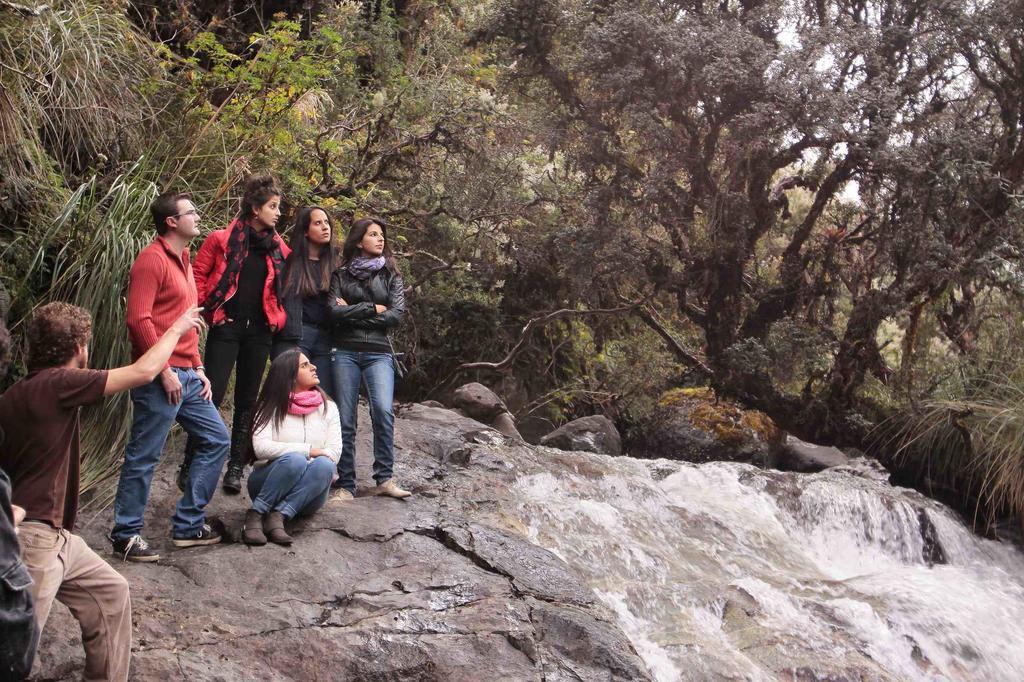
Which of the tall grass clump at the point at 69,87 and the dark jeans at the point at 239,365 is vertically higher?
the tall grass clump at the point at 69,87

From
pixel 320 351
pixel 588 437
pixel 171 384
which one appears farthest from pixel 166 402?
pixel 588 437

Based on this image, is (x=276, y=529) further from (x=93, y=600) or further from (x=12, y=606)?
(x=12, y=606)

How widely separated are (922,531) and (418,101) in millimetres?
6863

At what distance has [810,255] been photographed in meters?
11.3

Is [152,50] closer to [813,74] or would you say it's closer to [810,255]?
[813,74]

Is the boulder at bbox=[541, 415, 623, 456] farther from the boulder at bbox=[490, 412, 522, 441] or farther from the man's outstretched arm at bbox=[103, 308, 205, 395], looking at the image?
the man's outstretched arm at bbox=[103, 308, 205, 395]

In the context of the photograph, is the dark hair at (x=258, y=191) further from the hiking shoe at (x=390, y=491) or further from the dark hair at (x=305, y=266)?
the hiking shoe at (x=390, y=491)

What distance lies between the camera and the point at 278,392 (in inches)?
195

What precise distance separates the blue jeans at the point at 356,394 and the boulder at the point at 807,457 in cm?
723

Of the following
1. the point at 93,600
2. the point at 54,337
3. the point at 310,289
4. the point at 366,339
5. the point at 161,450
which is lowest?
the point at 93,600

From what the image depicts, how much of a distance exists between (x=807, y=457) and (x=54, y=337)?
10.1 metres

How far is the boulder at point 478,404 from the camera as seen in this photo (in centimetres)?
1070

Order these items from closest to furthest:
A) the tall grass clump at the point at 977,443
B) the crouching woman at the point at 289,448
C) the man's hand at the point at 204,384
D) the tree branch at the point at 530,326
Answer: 1. the man's hand at the point at 204,384
2. the crouching woman at the point at 289,448
3. the tall grass clump at the point at 977,443
4. the tree branch at the point at 530,326

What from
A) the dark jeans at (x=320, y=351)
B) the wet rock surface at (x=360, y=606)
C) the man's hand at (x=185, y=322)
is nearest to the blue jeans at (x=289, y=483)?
the wet rock surface at (x=360, y=606)
